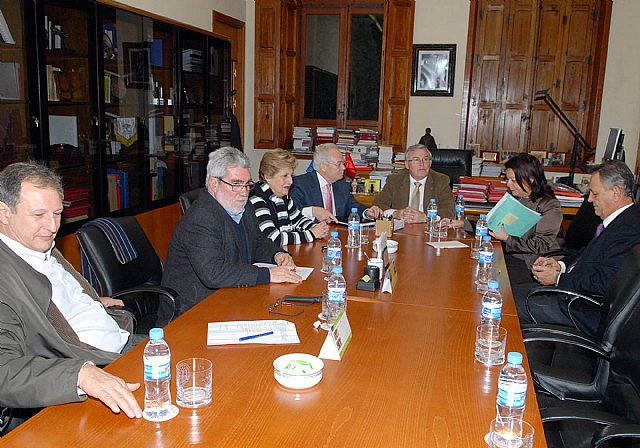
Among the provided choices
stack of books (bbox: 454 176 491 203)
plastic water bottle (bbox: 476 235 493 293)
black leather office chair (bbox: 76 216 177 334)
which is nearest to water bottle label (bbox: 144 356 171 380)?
black leather office chair (bbox: 76 216 177 334)

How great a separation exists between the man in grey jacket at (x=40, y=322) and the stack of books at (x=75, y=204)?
1.72 meters

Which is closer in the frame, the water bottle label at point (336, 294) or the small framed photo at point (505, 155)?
the water bottle label at point (336, 294)

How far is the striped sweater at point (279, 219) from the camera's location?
3.45 m

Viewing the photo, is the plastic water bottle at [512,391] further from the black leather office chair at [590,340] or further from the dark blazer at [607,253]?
the dark blazer at [607,253]

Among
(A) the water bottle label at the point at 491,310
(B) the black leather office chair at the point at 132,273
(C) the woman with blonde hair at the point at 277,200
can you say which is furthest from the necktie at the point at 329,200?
(A) the water bottle label at the point at 491,310

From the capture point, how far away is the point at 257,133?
730 centimetres

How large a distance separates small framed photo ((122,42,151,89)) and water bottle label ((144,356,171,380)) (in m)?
3.58

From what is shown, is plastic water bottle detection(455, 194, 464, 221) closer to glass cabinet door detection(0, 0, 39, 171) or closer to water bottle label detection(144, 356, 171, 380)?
glass cabinet door detection(0, 0, 39, 171)

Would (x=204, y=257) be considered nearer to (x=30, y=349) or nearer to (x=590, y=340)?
(x=30, y=349)

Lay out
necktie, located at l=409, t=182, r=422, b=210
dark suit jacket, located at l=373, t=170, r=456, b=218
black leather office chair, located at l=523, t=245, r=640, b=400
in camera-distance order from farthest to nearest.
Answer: necktie, located at l=409, t=182, r=422, b=210
dark suit jacket, located at l=373, t=170, r=456, b=218
black leather office chair, located at l=523, t=245, r=640, b=400

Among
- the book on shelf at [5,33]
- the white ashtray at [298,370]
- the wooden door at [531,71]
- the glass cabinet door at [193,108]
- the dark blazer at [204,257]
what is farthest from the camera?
the wooden door at [531,71]

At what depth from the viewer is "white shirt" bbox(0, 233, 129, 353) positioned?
2090 millimetres

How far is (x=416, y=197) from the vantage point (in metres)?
4.66

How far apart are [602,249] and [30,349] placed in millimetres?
2641
